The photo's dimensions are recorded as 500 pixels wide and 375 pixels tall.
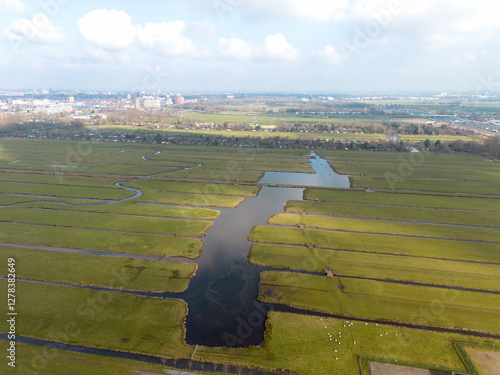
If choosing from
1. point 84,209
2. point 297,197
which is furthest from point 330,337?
point 84,209

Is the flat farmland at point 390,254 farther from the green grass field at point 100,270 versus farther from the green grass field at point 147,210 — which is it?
the green grass field at point 147,210

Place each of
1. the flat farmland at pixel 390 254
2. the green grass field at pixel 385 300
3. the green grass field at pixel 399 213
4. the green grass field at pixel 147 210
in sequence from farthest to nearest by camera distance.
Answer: the green grass field at pixel 147 210 → the green grass field at pixel 399 213 → the flat farmland at pixel 390 254 → the green grass field at pixel 385 300

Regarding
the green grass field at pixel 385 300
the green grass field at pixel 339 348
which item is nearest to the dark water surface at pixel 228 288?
the green grass field at pixel 339 348

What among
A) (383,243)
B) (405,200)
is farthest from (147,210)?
(405,200)

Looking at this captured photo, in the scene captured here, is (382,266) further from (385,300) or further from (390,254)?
(385,300)

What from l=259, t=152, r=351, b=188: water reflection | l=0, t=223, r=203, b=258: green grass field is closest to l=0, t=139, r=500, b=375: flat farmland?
l=0, t=223, r=203, b=258: green grass field

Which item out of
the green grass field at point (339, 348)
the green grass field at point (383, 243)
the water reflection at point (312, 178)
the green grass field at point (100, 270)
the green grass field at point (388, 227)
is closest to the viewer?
the green grass field at point (339, 348)

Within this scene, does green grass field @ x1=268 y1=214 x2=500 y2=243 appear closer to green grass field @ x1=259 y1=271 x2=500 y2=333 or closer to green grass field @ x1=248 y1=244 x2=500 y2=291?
green grass field @ x1=248 y1=244 x2=500 y2=291

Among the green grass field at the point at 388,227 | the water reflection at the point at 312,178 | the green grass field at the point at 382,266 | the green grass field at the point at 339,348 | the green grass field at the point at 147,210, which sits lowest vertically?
the green grass field at the point at 339,348
